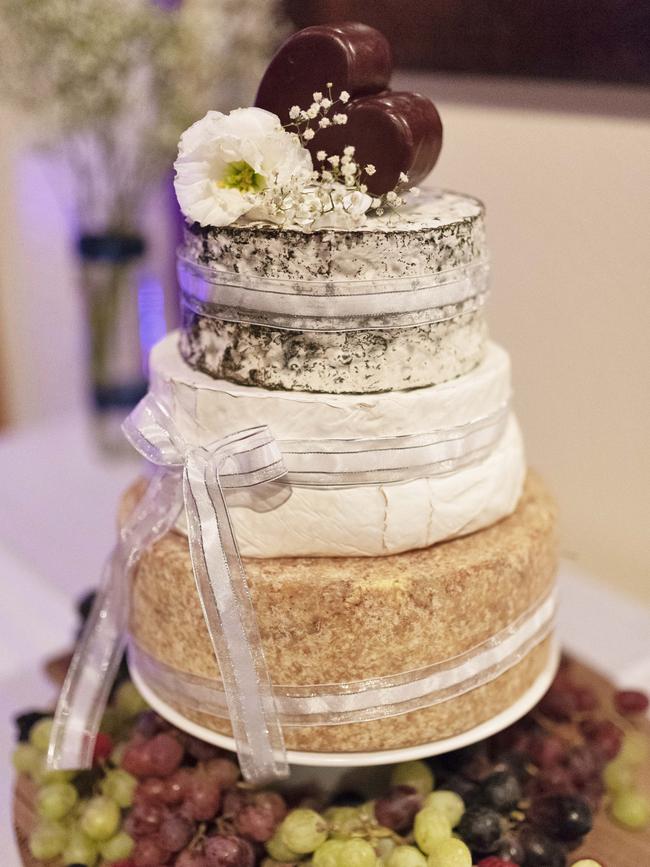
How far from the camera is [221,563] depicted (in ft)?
3.06

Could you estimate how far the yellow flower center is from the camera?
0.90m

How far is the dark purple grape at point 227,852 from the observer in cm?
94

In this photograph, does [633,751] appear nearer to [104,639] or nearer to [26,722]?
[104,639]

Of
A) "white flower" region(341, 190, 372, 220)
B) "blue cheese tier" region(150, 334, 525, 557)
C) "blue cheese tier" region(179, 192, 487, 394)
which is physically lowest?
"blue cheese tier" region(150, 334, 525, 557)

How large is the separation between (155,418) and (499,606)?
434mm

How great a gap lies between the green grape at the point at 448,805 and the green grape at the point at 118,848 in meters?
0.34

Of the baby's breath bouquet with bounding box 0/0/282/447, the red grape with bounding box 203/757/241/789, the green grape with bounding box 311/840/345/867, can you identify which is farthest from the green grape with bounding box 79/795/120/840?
the baby's breath bouquet with bounding box 0/0/282/447

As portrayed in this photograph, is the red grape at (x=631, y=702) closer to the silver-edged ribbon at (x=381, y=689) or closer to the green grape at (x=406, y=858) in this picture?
the silver-edged ribbon at (x=381, y=689)

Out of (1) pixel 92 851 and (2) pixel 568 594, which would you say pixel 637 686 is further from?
(1) pixel 92 851

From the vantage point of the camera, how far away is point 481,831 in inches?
38.4

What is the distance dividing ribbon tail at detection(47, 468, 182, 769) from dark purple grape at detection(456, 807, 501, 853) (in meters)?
0.44

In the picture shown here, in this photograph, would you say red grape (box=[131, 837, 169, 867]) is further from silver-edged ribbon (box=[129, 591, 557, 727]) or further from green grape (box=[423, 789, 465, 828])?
green grape (box=[423, 789, 465, 828])

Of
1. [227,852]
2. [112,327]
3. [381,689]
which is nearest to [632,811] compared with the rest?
[381,689]

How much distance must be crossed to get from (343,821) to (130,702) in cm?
36
